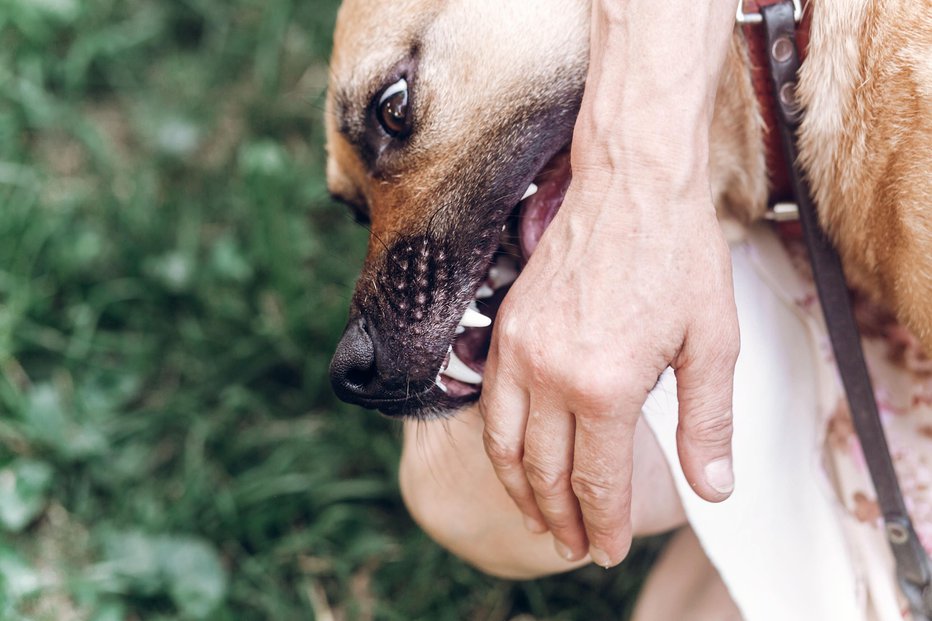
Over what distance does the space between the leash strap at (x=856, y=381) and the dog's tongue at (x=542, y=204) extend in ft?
1.43

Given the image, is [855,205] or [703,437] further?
[855,205]

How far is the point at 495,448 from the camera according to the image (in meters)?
1.62

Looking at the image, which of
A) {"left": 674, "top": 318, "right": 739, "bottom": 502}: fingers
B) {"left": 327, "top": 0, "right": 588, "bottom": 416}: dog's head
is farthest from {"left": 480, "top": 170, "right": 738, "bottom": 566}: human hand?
{"left": 327, "top": 0, "right": 588, "bottom": 416}: dog's head

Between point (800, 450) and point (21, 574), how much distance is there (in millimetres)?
1866

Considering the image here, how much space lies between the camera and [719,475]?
5.16 feet

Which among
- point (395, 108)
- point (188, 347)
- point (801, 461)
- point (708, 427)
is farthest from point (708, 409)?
point (188, 347)

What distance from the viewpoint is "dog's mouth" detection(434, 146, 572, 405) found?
6.07 feet

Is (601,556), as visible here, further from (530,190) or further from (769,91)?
(769,91)

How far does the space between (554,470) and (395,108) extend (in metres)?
0.82

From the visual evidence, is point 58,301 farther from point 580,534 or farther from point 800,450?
point 800,450

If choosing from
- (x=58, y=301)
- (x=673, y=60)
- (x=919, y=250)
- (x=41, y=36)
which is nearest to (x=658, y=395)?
(x=919, y=250)

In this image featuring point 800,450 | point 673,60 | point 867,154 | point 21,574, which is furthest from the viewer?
point 21,574

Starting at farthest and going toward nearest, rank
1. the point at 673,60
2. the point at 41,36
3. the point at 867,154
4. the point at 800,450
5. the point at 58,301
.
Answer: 1. the point at 41,36
2. the point at 58,301
3. the point at 800,450
4. the point at 867,154
5. the point at 673,60

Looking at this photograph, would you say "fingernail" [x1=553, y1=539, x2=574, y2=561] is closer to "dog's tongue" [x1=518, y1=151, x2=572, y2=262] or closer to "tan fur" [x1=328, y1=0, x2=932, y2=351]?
"dog's tongue" [x1=518, y1=151, x2=572, y2=262]
